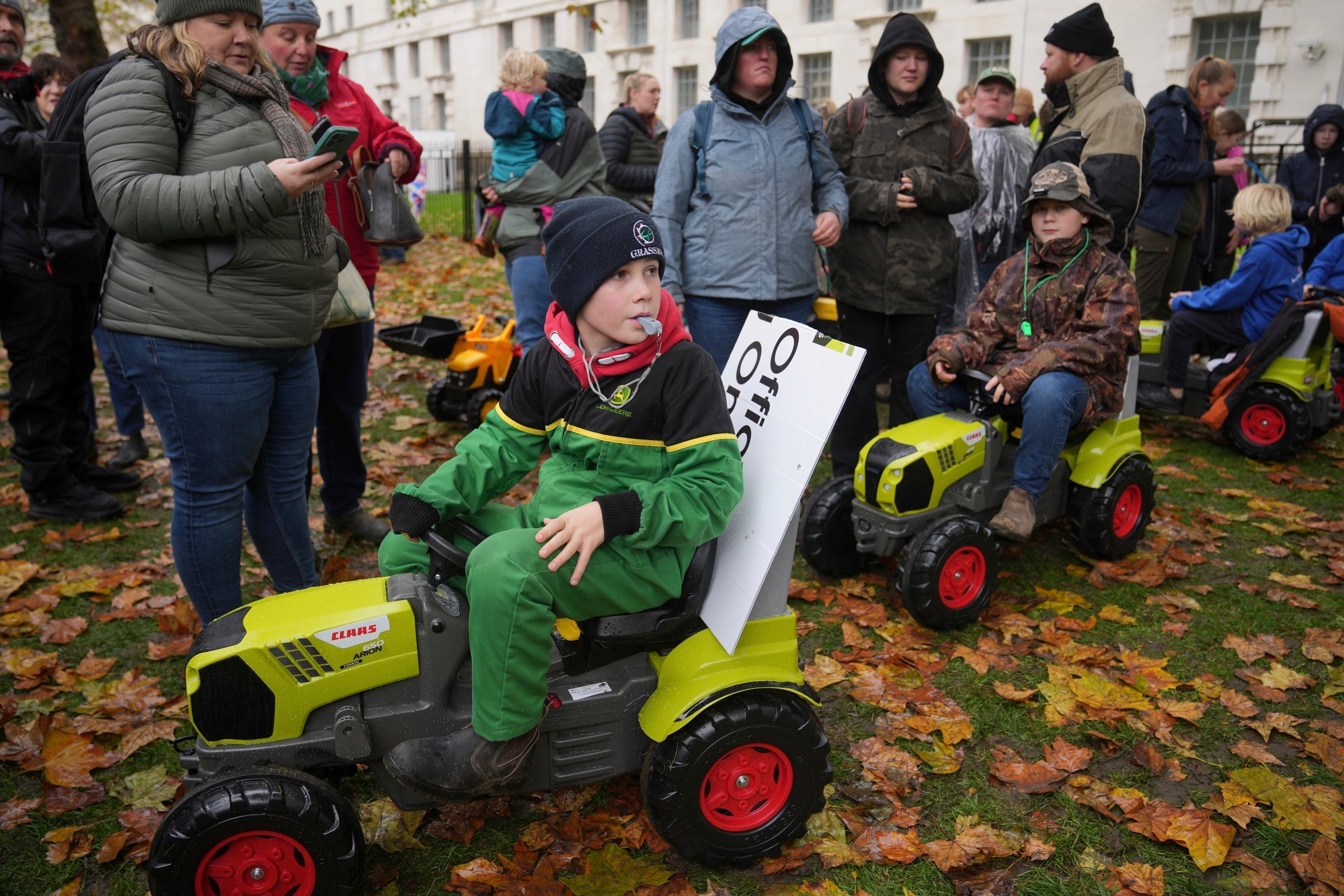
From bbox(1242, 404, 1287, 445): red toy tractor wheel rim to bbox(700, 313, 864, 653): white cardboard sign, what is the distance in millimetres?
4821

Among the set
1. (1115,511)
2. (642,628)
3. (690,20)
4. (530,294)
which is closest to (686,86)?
(690,20)

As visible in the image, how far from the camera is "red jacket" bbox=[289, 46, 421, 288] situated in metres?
4.01

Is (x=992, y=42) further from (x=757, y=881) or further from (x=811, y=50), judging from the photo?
(x=757, y=881)

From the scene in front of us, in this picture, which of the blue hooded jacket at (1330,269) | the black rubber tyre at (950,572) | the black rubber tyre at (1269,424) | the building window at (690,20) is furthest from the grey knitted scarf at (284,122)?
the building window at (690,20)

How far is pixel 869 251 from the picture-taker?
466 cm

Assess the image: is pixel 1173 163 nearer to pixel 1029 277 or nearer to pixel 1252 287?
pixel 1252 287

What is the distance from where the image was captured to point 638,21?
106 ft

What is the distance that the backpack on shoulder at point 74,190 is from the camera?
8.99ft

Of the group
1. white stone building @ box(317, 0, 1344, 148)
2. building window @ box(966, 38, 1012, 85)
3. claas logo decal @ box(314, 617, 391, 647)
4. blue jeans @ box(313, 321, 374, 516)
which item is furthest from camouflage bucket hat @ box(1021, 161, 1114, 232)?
building window @ box(966, 38, 1012, 85)

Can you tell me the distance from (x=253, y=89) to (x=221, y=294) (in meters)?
0.63

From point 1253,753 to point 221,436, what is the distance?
11.8 feet

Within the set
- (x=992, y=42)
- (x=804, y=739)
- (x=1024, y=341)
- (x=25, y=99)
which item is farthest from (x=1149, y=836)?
(x=992, y=42)

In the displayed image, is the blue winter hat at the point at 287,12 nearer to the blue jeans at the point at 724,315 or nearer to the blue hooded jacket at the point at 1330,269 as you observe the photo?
the blue jeans at the point at 724,315

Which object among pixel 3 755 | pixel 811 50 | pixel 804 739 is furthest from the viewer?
pixel 811 50
